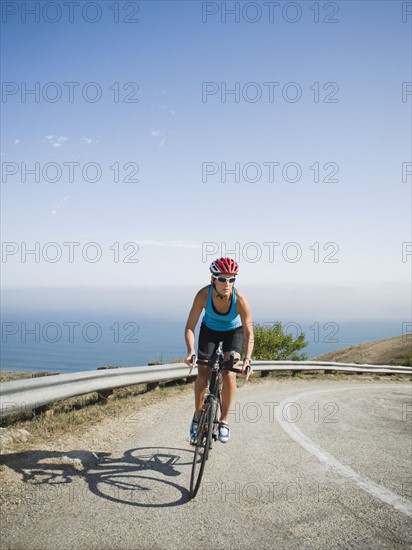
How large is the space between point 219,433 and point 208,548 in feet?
6.51

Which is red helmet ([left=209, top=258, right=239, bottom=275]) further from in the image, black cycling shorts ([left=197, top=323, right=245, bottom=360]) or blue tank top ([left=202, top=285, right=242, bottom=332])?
black cycling shorts ([left=197, top=323, right=245, bottom=360])

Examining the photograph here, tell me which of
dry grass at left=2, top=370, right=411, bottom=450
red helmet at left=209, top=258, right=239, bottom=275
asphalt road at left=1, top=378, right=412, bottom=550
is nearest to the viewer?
asphalt road at left=1, top=378, right=412, bottom=550

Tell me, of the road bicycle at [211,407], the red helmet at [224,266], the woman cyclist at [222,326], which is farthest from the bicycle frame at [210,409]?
the red helmet at [224,266]

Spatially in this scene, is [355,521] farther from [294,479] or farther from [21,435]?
[21,435]

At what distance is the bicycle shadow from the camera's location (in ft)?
12.3

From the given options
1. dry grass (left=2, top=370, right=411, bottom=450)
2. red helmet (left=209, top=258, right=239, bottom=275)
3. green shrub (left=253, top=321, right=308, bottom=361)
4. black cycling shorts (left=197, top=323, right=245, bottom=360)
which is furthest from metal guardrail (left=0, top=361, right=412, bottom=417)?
green shrub (left=253, top=321, right=308, bottom=361)

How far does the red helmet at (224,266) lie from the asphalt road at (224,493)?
2.45m

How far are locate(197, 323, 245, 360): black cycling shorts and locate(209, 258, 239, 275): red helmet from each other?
0.85m

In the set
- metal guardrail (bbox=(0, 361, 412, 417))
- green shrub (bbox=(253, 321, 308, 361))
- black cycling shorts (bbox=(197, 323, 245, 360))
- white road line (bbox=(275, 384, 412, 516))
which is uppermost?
black cycling shorts (bbox=(197, 323, 245, 360))

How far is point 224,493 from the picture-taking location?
12.9ft

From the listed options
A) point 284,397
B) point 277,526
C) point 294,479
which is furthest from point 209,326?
point 284,397

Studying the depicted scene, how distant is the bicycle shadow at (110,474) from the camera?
3750mm

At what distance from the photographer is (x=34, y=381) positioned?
5.71 m

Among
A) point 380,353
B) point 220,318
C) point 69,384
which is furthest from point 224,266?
point 380,353
